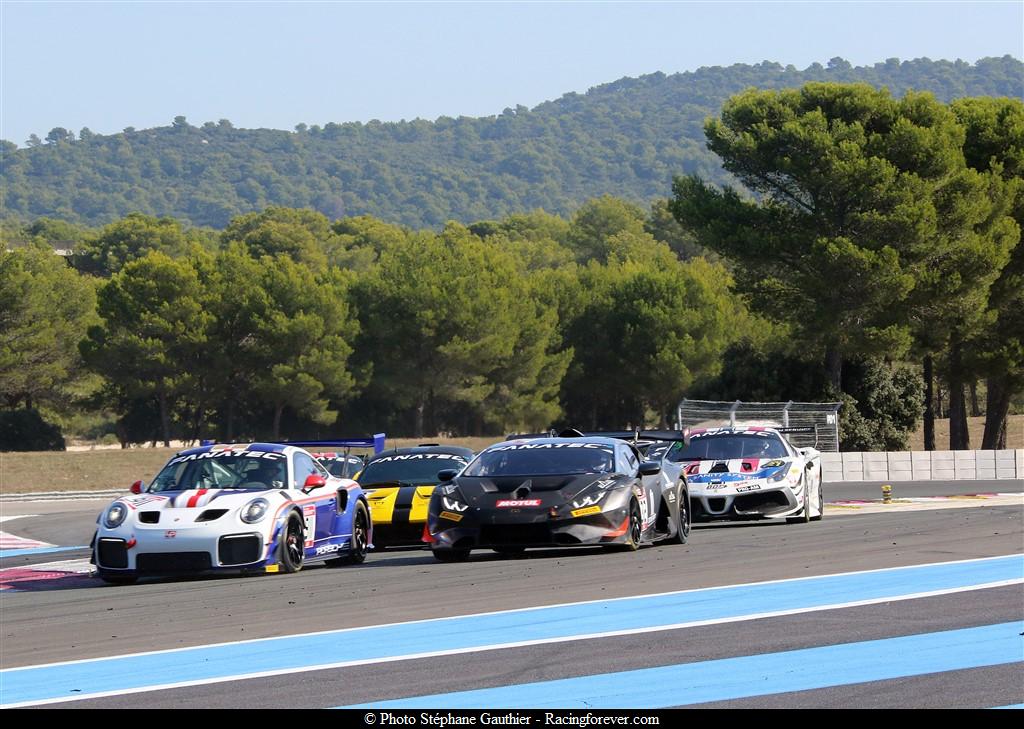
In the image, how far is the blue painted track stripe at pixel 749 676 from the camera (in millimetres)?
6898

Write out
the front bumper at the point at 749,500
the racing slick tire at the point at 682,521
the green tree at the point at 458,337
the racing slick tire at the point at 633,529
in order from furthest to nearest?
the green tree at the point at 458,337, the front bumper at the point at 749,500, the racing slick tire at the point at 682,521, the racing slick tire at the point at 633,529

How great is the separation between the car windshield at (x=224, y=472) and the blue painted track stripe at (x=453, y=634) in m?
5.13

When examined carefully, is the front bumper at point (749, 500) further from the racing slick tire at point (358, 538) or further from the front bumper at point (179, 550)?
the front bumper at point (179, 550)

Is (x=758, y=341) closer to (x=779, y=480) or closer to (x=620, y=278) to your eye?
(x=620, y=278)

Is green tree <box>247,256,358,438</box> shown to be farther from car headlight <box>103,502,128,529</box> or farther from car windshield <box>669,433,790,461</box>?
car headlight <box>103,502,128,529</box>

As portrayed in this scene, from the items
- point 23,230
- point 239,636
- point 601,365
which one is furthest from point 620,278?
point 23,230

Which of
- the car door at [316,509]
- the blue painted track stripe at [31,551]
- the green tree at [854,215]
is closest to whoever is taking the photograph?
the car door at [316,509]

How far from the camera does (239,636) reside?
947cm

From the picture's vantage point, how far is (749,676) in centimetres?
743

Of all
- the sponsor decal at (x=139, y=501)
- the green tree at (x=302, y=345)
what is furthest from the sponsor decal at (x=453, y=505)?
the green tree at (x=302, y=345)

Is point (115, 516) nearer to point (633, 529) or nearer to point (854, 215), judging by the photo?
point (633, 529)

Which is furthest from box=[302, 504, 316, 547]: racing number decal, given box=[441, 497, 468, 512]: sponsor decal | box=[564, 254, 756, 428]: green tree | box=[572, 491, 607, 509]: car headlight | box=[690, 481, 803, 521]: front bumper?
box=[564, 254, 756, 428]: green tree

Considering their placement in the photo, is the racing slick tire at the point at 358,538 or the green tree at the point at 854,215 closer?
the racing slick tire at the point at 358,538
